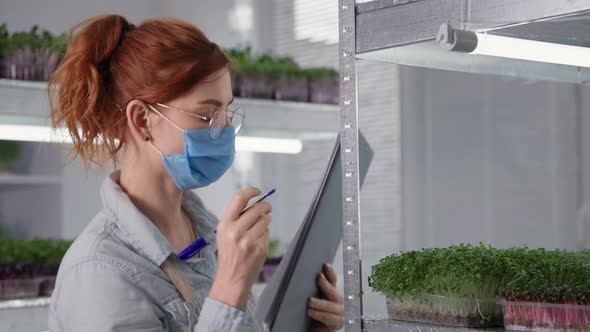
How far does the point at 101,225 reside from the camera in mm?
1777

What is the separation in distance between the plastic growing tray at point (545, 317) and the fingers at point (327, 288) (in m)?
0.45

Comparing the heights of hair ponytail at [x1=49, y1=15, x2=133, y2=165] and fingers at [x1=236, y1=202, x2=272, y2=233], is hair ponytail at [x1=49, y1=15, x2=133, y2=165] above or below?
above

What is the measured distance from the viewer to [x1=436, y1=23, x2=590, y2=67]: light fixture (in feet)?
4.02

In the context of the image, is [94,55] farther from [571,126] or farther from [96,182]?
[96,182]

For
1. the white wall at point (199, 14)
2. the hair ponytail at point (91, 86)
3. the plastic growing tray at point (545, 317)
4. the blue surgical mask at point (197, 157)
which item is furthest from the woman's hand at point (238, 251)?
the white wall at point (199, 14)

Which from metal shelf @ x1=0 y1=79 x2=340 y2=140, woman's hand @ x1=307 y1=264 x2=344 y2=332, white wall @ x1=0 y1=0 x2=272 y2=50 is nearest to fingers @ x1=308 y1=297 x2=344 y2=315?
woman's hand @ x1=307 y1=264 x2=344 y2=332

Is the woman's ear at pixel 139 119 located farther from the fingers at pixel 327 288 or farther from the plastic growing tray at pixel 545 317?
the plastic growing tray at pixel 545 317

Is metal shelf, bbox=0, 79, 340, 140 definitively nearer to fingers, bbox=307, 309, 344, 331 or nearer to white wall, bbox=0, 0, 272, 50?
fingers, bbox=307, 309, 344, 331

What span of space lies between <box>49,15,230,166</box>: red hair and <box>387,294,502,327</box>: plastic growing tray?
743mm

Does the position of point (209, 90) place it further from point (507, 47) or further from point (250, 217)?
point (507, 47)

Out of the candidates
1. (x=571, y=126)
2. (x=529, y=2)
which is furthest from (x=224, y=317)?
(x=571, y=126)

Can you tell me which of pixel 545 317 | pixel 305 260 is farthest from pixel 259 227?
pixel 545 317

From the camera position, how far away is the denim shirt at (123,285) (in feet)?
5.22

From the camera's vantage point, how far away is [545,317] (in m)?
1.24
